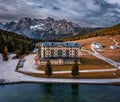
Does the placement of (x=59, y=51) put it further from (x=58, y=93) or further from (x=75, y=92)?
(x=58, y=93)

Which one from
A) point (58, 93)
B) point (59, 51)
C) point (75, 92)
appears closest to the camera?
point (58, 93)

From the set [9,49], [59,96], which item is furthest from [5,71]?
[9,49]

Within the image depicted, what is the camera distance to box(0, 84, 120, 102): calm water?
7306 centimetres

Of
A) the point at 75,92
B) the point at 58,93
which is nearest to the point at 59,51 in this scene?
the point at 75,92

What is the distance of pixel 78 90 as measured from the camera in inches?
3292

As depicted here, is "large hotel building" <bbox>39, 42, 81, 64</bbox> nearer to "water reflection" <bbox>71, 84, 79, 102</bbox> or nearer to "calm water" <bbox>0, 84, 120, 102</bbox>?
"water reflection" <bbox>71, 84, 79, 102</bbox>

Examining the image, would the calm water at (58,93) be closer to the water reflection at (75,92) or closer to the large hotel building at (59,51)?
the water reflection at (75,92)

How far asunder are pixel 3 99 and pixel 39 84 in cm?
2007

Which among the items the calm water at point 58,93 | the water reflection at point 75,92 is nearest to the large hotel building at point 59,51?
the water reflection at point 75,92

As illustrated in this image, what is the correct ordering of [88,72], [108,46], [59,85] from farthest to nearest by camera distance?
[108,46]
[88,72]
[59,85]

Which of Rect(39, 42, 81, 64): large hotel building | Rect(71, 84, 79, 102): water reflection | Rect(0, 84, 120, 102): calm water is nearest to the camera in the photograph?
Rect(0, 84, 120, 102): calm water

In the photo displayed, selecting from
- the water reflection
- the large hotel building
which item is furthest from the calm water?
the large hotel building

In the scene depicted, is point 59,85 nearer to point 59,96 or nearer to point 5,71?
point 59,96

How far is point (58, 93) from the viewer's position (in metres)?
80.1
